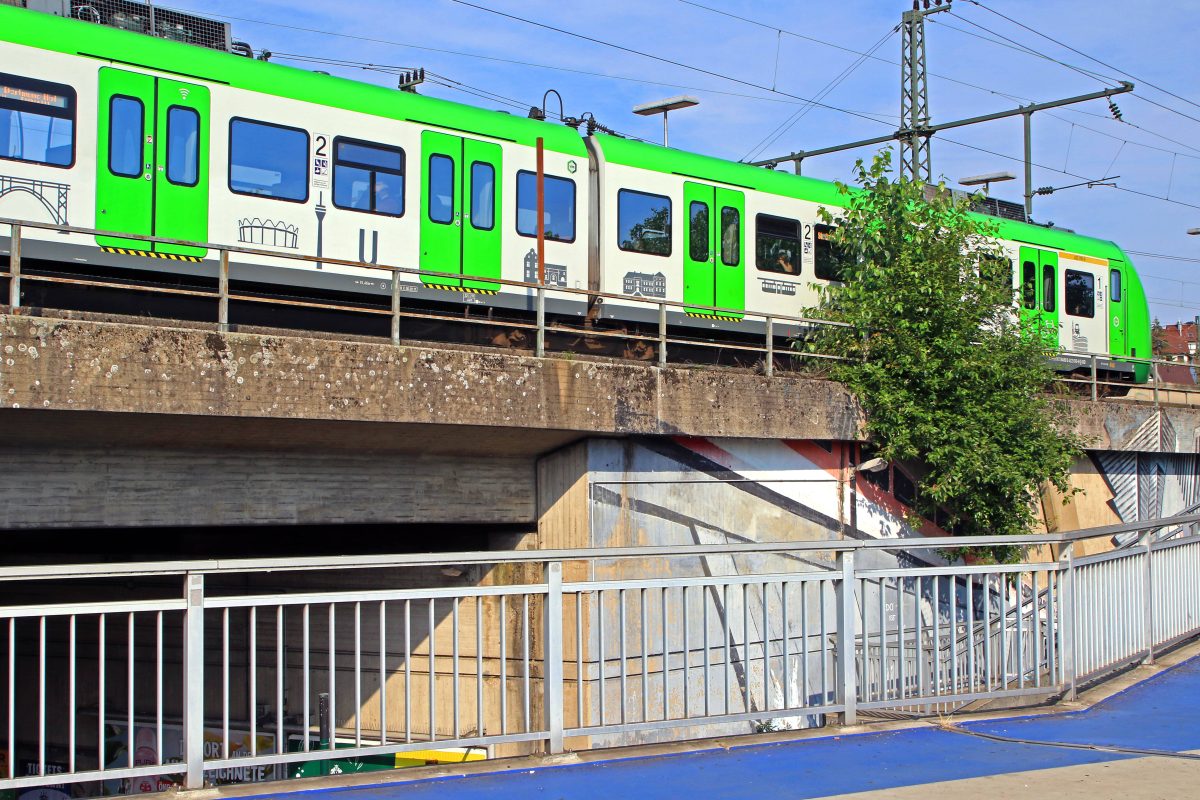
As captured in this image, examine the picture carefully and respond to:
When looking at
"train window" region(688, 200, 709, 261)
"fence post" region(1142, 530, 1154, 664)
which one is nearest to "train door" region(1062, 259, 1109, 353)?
"train window" region(688, 200, 709, 261)

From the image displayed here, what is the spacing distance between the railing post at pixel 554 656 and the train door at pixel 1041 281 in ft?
59.8

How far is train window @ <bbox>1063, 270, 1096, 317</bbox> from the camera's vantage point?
24.3 m

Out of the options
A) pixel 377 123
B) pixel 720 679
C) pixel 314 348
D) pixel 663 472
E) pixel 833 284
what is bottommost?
pixel 720 679

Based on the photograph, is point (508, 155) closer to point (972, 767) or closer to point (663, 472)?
point (663, 472)

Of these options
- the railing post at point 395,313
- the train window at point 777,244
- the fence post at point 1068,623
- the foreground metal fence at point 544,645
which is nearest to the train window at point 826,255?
the train window at point 777,244

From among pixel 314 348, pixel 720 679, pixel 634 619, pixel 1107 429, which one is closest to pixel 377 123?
pixel 314 348

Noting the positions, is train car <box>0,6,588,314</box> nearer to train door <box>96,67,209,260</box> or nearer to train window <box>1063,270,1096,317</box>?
train door <box>96,67,209,260</box>

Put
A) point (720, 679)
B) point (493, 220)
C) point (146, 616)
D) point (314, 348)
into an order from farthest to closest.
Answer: point (146, 616) → point (493, 220) → point (720, 679) → point (314, 348)

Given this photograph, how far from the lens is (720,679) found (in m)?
14.5

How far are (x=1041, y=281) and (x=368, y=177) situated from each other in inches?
557

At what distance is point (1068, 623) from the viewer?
8641mm

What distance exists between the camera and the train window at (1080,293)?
24.3 m

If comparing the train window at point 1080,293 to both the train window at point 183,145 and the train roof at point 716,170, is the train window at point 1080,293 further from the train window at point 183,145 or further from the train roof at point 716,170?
the train window at point 183,145

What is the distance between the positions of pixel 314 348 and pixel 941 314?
9.41m
